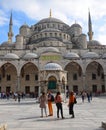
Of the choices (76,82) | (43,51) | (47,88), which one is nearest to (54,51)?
(43,51)

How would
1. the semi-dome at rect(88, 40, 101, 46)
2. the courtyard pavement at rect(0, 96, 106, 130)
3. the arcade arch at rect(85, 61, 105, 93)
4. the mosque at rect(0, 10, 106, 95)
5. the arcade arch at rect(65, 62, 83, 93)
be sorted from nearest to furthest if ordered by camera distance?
the courtyard pavement at rect(0, 96, 106, 130)
the mosque at rect(0, 10, 106, 95)
the arcade arch at rect(65, 62, 83, 93)
the arcade arch at rect(85, 61, 105, 93)
the semi-dome at rect(88, 40, 101, 46)

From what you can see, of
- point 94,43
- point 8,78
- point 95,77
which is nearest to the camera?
point 8,78

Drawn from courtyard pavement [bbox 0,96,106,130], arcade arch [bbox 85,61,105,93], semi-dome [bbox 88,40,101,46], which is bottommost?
courtyard pavement [bbox 0,96,106,130]

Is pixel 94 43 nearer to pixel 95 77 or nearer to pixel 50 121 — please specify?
pixel 95 77

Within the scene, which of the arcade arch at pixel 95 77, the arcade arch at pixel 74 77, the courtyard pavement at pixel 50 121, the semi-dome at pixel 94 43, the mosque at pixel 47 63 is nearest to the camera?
the courtyard pavement at pixel 50 121

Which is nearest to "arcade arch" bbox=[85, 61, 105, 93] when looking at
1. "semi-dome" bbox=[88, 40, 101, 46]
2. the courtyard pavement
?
"semi-dome" bbox=[88, 40, 101, 46]

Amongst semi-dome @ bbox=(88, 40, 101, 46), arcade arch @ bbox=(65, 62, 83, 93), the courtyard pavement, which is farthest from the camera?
semi-dome @ bbox=(88, 40, 101, 46)

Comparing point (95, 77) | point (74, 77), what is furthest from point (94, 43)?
point (74, 77)

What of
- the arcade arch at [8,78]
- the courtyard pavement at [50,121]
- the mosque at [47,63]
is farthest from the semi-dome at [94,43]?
the courtyard pavement at [50,121]

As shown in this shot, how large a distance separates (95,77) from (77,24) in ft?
50.8

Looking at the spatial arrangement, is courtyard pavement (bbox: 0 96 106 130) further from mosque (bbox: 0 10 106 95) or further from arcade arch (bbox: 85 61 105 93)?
arcade arch (bbox: 85 61 105 93)

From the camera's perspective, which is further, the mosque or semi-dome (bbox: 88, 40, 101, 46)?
semi-dome (bbox: 88, 40, 101, 46)

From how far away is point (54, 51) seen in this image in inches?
1336

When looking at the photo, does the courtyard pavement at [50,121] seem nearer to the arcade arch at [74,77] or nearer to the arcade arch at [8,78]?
the arcade arch at [74,77]
